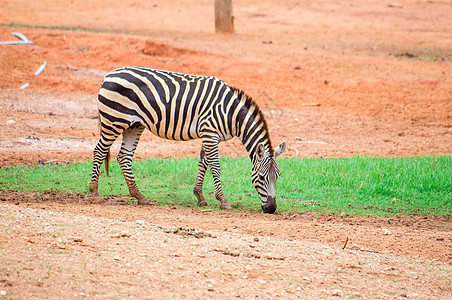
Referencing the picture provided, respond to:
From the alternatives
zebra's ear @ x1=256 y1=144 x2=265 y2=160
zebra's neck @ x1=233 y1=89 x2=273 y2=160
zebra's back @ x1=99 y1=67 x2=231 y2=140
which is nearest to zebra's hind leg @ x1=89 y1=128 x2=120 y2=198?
zebra's back @ x1=99 y1=67 x2=231 y2=140

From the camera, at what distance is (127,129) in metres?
9.12

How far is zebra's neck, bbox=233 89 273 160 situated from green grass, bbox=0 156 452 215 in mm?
1087

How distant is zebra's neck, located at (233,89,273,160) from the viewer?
8.46m

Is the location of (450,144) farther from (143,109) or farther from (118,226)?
(118,226)

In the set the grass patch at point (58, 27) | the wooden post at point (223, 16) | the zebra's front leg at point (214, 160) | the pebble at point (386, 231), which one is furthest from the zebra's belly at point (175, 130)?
the grass patch at point (58, 27)

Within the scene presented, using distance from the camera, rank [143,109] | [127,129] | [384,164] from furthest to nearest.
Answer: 1. [384,164]
2. [127,129]
3. [143,109]

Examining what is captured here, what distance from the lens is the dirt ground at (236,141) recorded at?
203 inches

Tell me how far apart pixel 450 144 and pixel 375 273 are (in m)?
9.20

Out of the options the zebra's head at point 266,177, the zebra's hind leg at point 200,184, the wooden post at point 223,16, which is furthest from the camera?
the wooden post at point 223,16

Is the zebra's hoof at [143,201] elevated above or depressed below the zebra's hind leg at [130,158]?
below

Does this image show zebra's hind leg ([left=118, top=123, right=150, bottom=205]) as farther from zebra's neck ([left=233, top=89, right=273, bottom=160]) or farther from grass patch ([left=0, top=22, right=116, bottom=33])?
grass patch ([left=0, top=22, right=116, bottom=33])

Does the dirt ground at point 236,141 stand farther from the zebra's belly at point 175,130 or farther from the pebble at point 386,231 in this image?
the zebra's belly at point 175,130

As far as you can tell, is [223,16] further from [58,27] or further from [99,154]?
[99,154]

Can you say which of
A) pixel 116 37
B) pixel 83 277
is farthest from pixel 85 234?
pixel 116 37
